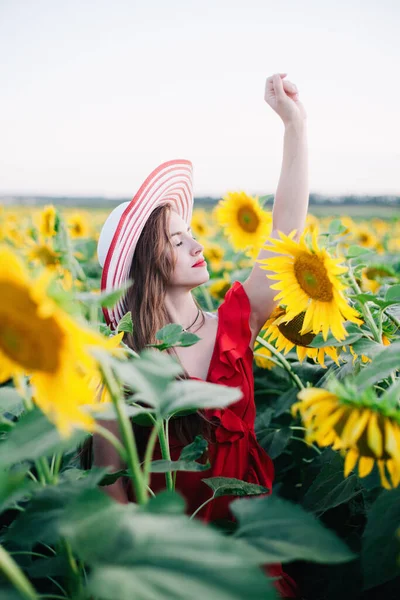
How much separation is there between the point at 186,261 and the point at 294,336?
0.40 m

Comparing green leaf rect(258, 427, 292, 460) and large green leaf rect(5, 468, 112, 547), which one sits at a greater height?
large green leaf rect(5, 468, 112, 547)

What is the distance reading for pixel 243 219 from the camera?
2.96 m

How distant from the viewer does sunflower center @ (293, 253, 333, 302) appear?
1.31 metres

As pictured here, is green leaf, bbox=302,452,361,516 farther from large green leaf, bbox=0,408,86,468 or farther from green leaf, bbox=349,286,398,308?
large green leaf, bbox=0,408,86,468

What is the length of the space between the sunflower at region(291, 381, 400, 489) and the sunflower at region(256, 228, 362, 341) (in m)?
0.43

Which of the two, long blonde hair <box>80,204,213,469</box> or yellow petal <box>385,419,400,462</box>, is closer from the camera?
yellow petal <box>385,419,400,462</box>

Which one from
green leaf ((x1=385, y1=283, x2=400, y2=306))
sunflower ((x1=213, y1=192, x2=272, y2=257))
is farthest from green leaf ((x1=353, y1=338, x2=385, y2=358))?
sunflower ((x1=213, y1=192, x2=272, y2=257))

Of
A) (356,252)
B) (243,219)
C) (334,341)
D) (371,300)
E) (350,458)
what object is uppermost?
(243,219)

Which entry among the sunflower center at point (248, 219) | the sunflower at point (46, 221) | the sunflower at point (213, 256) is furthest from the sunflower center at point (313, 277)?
the sunflower at point (213, 256)

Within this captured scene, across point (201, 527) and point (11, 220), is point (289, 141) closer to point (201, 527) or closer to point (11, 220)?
point (201, 527)

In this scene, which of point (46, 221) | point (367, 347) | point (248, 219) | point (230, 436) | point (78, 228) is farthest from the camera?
point (78, 228)

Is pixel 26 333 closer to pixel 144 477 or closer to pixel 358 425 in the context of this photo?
pixel 144 477

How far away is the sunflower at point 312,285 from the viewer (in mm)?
1250

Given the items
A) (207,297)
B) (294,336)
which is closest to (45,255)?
(207,297)
